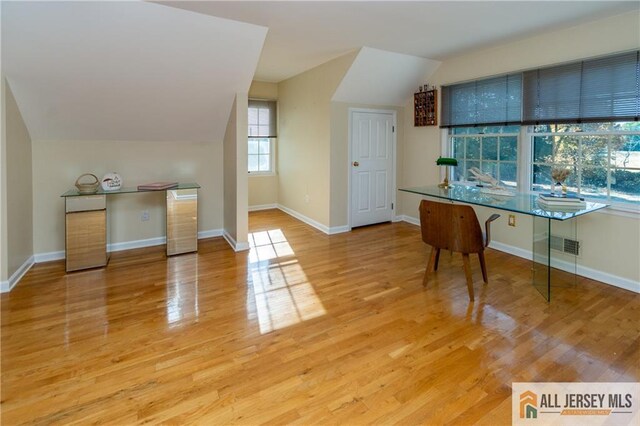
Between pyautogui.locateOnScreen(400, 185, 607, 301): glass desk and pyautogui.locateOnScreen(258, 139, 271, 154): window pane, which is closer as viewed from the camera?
pyautogui.locateOnScreen(400, 185, 607, 301): glass desk

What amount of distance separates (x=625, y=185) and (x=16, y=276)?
18.5 feet

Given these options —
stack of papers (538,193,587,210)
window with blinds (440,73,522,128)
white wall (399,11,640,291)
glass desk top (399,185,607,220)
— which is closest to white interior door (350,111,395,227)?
window with blinds (440,73,522,128)

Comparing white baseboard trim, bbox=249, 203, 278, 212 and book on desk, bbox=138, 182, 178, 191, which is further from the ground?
book on desk, bbox=138, 182, 178, 191

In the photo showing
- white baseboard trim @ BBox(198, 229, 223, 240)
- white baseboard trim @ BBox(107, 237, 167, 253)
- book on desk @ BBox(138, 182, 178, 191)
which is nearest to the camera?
book on desk @ BBox(138, 182, 178, 191)

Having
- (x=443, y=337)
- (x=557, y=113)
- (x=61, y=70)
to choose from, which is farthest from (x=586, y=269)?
(x=61, y=70)

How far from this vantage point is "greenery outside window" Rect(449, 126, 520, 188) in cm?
412

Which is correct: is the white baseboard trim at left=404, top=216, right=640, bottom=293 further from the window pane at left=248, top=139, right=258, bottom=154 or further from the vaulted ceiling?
the window pane at left=248, top=139, right=258, bottom=154

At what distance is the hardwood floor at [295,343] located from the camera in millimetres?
1748

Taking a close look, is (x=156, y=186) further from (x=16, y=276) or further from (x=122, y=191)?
(x=16, y=276)

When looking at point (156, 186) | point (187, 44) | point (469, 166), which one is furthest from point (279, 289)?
point (469, 166)

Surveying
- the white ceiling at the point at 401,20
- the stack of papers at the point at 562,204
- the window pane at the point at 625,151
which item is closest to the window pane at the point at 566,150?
the window pane at the point at 625,151

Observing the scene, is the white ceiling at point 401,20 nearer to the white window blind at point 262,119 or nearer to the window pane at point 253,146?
the white window blind at point 262,119

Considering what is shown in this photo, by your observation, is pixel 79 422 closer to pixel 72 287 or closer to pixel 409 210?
pixel 72 287

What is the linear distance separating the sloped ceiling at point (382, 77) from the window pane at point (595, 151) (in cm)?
215
